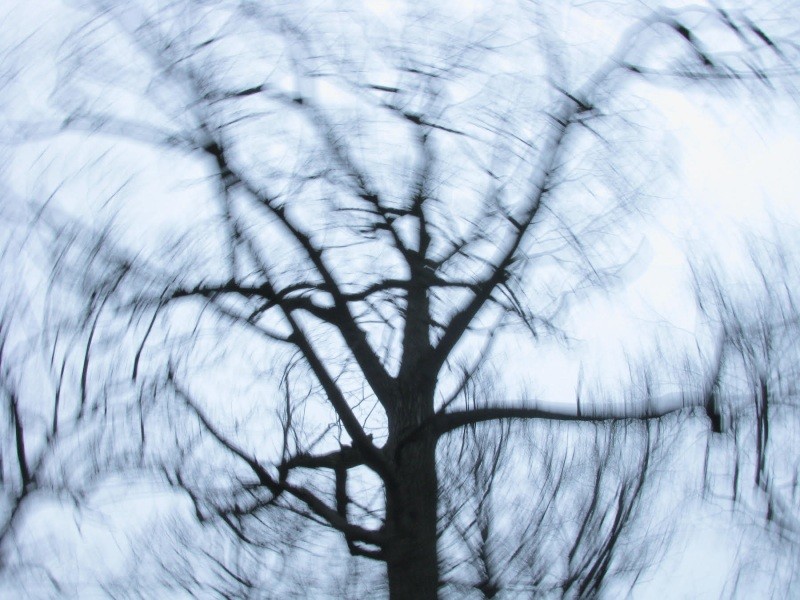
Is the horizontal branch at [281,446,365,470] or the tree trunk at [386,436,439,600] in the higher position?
the horizontal branch at [281,446,365,470]

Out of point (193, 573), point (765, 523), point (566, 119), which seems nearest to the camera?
point (193, 573)

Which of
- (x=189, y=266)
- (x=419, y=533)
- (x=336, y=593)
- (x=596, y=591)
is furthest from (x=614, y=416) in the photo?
(x=189, y=266)

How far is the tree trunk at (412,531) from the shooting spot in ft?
6.01

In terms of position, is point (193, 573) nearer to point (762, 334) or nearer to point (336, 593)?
point (336, 593)

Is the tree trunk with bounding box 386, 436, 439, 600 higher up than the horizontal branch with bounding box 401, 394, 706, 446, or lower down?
lower down

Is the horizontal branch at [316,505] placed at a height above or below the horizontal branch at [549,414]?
below

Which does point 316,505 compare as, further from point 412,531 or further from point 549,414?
point 549,414

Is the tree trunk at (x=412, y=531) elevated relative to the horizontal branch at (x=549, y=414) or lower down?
lower down

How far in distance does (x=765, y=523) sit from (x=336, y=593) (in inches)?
56.9

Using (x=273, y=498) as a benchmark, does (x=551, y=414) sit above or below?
above

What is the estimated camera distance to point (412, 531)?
6.07ft

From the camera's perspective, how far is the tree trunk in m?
1.83

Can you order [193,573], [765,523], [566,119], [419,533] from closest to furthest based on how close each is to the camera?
[419,533], [193,573], [765,523], [566,119]

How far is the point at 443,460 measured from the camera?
75.6 inches
